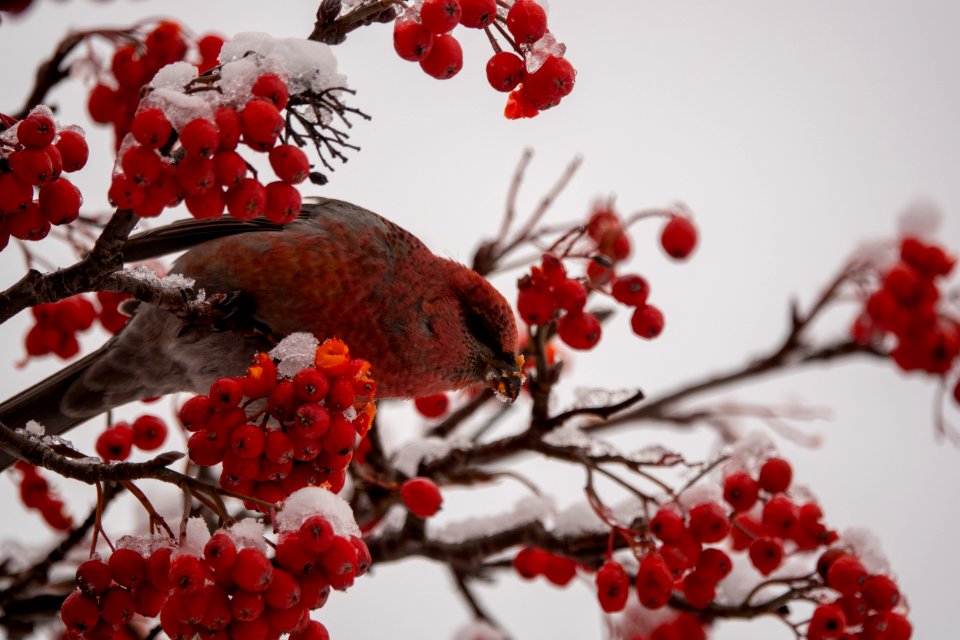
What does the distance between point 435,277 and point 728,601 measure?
1118 millimetres

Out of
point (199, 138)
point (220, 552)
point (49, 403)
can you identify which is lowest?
point (49, 403)

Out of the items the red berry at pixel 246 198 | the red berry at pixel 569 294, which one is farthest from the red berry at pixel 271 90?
the red berry at pixel 569 294

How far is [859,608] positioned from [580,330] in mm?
872

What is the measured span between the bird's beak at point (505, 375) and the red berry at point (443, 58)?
0.94 m

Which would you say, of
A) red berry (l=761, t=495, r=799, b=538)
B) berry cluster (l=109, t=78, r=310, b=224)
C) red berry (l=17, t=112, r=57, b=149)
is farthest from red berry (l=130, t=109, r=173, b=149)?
red berry (l=761, t=495, r=799, b=538)

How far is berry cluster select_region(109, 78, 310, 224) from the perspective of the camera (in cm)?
133

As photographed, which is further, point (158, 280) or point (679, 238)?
point (679, 238)

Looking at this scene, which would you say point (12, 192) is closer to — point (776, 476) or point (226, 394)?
point (226, 394)

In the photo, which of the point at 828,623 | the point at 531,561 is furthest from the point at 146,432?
the point at 828,623

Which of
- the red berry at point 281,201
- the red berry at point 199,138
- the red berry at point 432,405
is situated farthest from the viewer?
the red berry at point 432,405

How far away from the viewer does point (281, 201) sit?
1.43 metres

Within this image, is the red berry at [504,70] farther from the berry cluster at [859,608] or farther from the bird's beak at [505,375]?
the berry cluster at [859,608]

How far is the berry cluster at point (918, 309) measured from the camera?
8.73 ft

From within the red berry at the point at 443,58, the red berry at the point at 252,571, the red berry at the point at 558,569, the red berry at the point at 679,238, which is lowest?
the red berry at the point at 558,569
